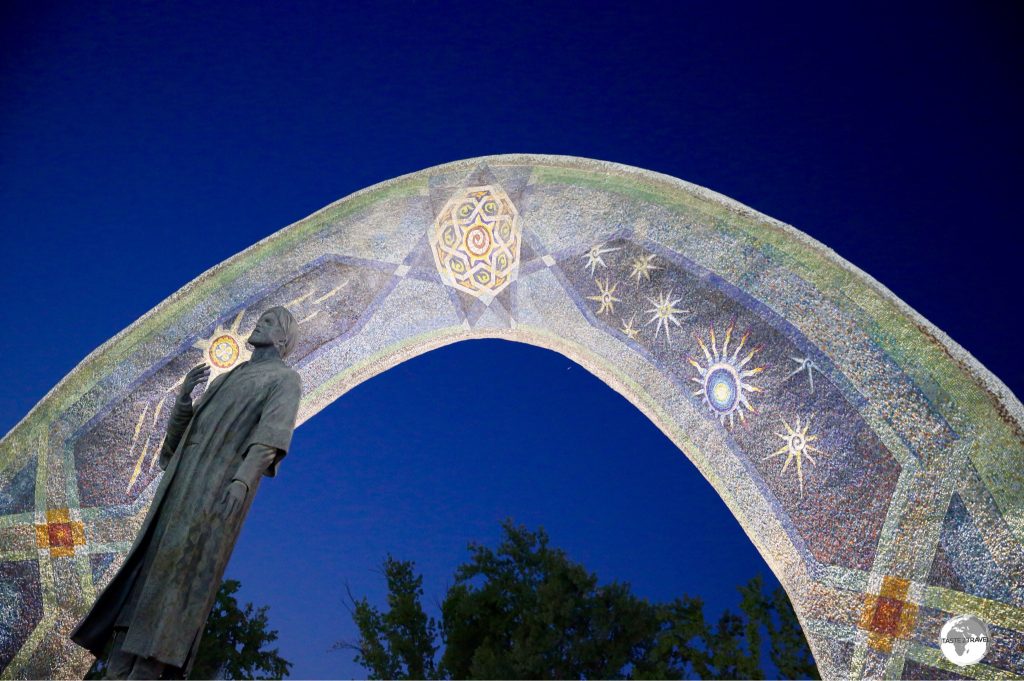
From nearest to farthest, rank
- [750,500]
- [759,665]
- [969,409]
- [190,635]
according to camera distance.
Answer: [190,635] < [969,409] < [750,500] < [759,665]

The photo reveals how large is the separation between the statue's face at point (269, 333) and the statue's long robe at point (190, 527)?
7.9 inches

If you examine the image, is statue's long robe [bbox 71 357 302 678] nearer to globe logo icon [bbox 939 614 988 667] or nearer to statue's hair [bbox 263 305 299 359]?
statue's hair [bbox 263 305 299 359]

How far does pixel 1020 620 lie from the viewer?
4.45m

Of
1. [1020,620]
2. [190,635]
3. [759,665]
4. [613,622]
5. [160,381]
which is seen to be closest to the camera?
[190,635]

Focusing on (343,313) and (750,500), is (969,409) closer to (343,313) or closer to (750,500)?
(750,500)

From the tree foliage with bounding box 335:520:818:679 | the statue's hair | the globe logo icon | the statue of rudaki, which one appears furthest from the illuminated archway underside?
the tree foliage with bounding box 335:520:818:679

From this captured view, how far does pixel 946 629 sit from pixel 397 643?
20.3 ft

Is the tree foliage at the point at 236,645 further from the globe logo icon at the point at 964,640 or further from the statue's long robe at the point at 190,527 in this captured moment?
the globe logo icon at the point at 964,640

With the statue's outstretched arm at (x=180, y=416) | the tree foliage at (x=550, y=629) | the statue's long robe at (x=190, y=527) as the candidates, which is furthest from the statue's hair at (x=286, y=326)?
the tree foliage at (x=550, y=629)

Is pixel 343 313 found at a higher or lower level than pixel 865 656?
higher

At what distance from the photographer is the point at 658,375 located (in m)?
6.01

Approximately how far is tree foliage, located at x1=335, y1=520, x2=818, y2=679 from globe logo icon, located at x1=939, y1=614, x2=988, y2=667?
367cm

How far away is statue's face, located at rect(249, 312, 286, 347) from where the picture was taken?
397 cm

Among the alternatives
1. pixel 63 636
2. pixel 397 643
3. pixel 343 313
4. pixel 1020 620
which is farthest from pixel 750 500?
pixel 397 643
